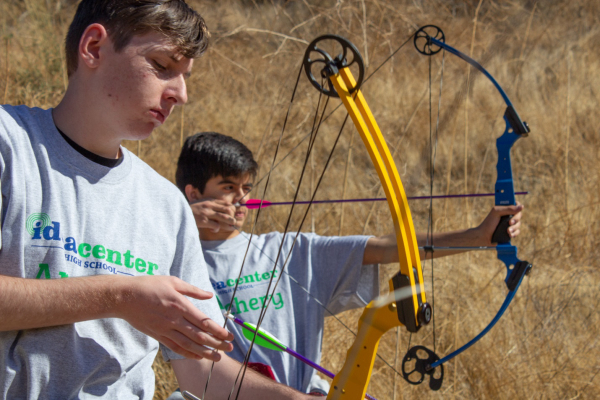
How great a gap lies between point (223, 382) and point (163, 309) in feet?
1.24

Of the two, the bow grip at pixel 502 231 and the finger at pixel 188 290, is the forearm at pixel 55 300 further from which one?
the bow grip at pixel 502 231

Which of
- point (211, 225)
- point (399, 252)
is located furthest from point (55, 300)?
point (211, 225)

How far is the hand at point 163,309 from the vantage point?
936 mm

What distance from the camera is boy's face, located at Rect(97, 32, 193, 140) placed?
111 centimetres

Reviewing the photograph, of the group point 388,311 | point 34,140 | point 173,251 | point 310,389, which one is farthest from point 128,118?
point 310,389

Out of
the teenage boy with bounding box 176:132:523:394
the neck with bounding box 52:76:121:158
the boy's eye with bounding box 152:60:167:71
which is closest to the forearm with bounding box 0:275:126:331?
the neck with bounding box 52:76:121:158

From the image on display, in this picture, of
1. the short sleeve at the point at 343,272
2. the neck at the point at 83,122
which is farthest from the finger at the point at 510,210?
the neck at the point at 83,122

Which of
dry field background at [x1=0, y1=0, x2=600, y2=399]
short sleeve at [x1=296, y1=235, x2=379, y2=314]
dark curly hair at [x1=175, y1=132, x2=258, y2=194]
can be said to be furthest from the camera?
dry field background at [x1=0, y1=0, x2=600, y2=399]

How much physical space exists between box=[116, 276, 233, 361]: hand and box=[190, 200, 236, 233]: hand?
2.96 ft

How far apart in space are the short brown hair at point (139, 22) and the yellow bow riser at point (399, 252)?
13.2 inches

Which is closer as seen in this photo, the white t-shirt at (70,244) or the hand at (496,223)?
the white t-shirt at (70,244)

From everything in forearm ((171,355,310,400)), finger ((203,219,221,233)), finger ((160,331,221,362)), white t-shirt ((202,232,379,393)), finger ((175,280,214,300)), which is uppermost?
finger ((203,219,221,233))

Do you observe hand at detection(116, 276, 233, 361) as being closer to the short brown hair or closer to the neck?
the neck

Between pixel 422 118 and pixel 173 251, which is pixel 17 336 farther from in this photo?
pixel 422 118
